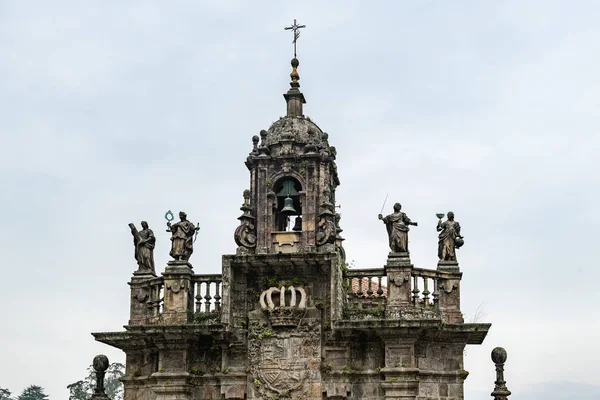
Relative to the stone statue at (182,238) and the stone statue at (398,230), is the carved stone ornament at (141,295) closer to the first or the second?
the stone statue at (182,238)

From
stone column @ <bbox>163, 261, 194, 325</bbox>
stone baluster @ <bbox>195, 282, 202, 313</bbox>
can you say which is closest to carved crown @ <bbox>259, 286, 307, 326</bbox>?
stone baluster @ <bbox>195, 282, 202, 313</bbox>

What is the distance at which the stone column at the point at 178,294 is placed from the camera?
2316cm

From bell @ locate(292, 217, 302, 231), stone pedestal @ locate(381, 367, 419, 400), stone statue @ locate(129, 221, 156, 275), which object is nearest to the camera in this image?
stone pedestal @ locate(381, 367, 419, 400)

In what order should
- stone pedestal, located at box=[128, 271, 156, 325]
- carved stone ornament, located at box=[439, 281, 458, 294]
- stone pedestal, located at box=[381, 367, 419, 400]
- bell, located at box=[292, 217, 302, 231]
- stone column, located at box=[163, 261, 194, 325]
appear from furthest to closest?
1. bell, located at box=[292, 217, 302, 231]
2. stone pedestal, located at box=[128, 271, 156, 325]
3. stone column, located at box=[163, 261, 194, 325]
4. carved stone ornament, located at box=[439, 281, 458, 294]
5. stone pedestal, located at box=[381, 367, 419, 400]

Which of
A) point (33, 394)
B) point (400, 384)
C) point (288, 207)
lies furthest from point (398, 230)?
point (33, 394)

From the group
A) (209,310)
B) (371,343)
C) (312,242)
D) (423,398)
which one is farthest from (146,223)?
(423,398)

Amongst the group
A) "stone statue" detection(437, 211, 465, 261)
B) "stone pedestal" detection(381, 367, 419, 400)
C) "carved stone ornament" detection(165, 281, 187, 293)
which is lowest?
"stone pedestal" detection(381, 367, 419, 400)

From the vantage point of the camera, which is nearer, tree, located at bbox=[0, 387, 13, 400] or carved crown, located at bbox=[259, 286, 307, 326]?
carved crown, located at bbox=[259, 286, 307, 326]

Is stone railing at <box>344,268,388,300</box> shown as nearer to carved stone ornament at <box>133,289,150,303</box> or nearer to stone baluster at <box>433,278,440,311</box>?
stone baluster at <box>433,278,440,311</box>

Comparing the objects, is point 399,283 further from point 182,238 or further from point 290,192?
point 182,238

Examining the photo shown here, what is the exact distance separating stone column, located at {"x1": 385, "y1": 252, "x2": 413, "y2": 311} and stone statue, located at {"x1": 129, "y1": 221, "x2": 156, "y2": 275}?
6.02 m

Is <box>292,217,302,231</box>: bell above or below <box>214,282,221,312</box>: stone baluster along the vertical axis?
above

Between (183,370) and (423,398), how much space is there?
223 inches

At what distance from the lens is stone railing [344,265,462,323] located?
73.8ft
